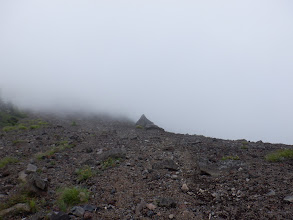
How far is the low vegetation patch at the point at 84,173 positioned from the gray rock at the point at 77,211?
243cm

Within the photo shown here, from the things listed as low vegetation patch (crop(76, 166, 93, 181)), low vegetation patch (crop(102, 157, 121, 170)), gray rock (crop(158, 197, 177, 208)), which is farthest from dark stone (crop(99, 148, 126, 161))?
gray rock (crop(158, 197, 177, 208))

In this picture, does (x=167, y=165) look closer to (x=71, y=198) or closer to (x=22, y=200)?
(x=71, y=198)

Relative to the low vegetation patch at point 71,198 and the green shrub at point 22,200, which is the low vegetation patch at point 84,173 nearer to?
the low vegetation patch at point 71,198

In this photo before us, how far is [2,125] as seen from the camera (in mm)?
22375

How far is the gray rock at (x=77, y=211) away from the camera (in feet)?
22.9

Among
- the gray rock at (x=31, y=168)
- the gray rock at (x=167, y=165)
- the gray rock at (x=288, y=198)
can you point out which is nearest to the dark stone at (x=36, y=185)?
the gray rock at (x=31, y=168)

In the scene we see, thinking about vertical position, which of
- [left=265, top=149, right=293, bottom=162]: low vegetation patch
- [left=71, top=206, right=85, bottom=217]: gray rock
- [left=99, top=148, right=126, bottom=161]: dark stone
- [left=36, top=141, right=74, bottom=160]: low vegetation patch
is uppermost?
[left=265, top=149, right=293, bottom=162]: low vegetation patch

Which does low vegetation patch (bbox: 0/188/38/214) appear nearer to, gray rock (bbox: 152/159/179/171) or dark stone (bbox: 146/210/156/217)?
dark stone (bbox: 146/210/156/217)

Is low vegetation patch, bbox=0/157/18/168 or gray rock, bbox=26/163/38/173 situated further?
low vegetation patch, bbox=0/157/18/168

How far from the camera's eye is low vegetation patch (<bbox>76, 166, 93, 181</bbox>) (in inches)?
381

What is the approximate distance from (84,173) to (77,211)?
2.93 m

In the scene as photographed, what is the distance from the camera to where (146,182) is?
918 cm

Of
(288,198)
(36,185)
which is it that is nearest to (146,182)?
(36,185)

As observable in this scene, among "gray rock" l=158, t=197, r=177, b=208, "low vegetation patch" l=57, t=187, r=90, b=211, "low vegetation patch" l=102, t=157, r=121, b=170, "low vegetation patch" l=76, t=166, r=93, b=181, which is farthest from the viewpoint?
"low vegetation patch" l=102, t=157, r=121, b=170
